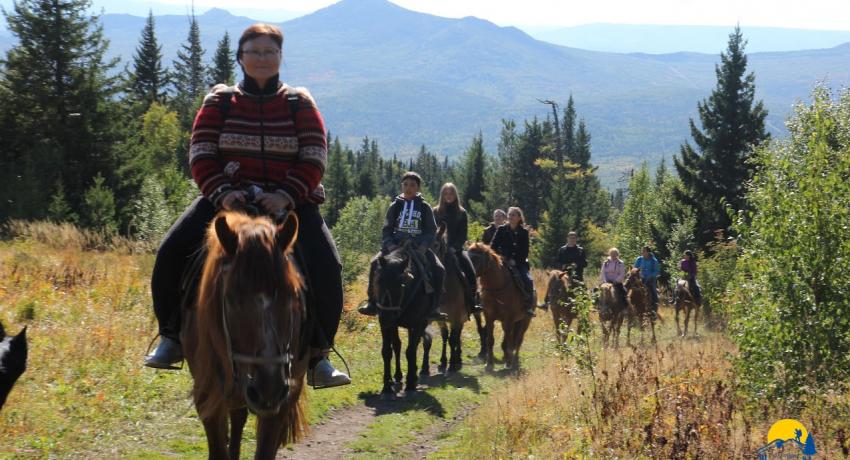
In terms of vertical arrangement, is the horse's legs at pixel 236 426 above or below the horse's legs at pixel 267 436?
below

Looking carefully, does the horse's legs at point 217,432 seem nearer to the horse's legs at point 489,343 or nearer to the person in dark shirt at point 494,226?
the horse's legs at point 489,343

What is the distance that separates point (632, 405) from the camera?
27.0ft

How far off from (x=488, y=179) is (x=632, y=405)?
87906mm

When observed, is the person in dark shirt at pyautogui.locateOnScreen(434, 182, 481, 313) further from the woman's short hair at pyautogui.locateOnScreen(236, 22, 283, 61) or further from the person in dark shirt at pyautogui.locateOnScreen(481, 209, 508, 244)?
the woman's short hair at pyautogui.locateOnScreen(236, 22, 283, 61)

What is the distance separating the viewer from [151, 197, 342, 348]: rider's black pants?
5.21 meters

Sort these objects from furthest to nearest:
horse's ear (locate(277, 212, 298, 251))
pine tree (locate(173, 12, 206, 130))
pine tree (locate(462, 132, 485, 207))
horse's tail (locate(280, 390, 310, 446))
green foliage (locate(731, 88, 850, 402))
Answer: pine tree (locate(462, 132, 485, 207)), pine tree (locate(173, 12, 206, 130)), green foliage (locate(731, 88, 850, 402)), horse's tail (locate(280, 390, 310, 446)), horse's ear (locate(277, 212, 298, 251))

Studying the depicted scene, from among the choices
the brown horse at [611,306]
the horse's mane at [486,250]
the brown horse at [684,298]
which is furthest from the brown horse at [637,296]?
the horse's mane at [486,250]

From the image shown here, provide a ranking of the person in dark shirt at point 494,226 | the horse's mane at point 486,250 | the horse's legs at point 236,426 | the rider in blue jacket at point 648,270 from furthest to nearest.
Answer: the rider in blue jacket at point 648,270 → the person in dark shirt at point 494,226 → the horse's mane at point 486,250 → the horse's legs at point 236,426

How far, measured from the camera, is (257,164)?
16.8 ft

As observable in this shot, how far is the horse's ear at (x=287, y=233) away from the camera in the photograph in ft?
14.3

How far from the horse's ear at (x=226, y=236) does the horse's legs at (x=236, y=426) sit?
5.14 ft

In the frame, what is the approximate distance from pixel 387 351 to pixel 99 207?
18839mm

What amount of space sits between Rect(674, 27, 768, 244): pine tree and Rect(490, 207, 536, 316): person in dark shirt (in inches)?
1160

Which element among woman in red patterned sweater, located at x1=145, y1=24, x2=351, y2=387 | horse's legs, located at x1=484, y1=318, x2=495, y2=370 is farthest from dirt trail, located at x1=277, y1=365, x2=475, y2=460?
horse's legs, located at x1=484, y1=318, x2=495, y2=370
